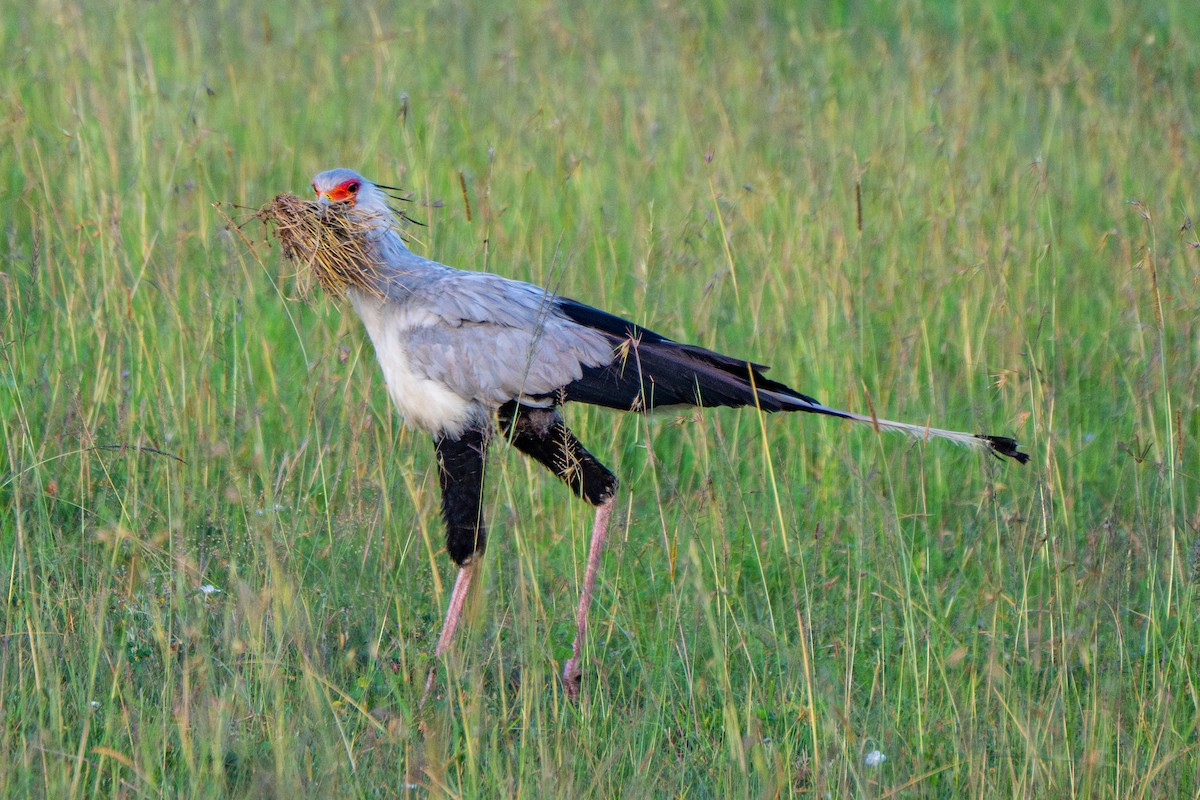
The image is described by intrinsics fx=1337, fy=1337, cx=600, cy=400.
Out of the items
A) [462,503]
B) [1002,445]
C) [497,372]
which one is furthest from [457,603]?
[1002,445]

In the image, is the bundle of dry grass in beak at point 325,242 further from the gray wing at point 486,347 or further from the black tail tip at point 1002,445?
the black tail tip at point 1002,445

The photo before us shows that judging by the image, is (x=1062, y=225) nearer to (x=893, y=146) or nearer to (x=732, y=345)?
(x=893, y=146)

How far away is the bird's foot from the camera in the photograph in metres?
3.45

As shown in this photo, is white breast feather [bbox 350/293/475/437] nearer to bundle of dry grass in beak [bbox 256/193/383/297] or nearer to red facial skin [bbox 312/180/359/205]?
bundle of dry grass in beak [bbox 256/193/383/297]

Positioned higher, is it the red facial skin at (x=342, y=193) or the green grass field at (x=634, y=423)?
the red facial skin at (x=342, y=193)

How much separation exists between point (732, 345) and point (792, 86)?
275 centimetres

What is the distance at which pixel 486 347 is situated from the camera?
3.77 m

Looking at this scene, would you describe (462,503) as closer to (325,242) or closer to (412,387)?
(412,387)

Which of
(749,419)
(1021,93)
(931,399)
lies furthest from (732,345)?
(1021,93)

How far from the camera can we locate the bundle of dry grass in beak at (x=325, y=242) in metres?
3.70

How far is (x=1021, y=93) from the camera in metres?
7.73

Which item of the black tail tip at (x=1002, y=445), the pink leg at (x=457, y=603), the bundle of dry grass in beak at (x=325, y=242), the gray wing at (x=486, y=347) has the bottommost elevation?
the pink leg at (x=457, y=603)

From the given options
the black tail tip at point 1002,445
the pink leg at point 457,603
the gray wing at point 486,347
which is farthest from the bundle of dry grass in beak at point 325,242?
the black tail tip at point 1002,445

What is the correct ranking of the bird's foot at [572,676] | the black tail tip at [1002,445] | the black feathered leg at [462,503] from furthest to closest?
1. the black feathered leg at [462,503]
2. the bird's foot at [572,676]
3. the black tail tip at [1002,445]
